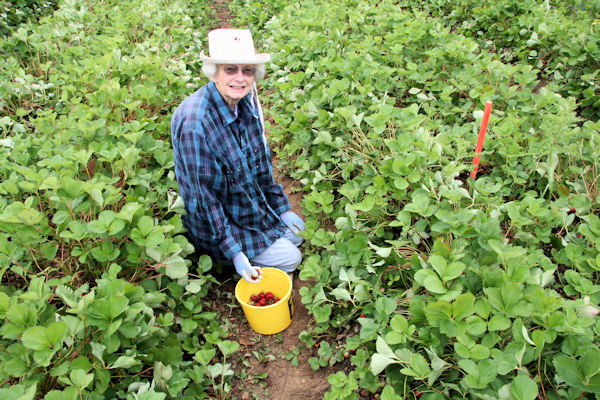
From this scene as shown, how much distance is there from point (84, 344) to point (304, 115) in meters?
2.16

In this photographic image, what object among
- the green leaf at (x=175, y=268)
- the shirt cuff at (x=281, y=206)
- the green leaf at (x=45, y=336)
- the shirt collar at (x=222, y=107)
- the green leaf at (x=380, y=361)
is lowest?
the shirt cuff at (x=281, y=206)

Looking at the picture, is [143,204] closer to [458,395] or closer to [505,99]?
[458,395]

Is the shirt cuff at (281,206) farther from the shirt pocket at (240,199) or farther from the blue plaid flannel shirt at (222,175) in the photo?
the shirt pocket at (240,199)

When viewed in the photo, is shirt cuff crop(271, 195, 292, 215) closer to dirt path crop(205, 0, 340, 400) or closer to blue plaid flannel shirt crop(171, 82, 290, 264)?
blue plaid flannel shirt crop(171, 82, 290, 264)

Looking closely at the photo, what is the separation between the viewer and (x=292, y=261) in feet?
9.12

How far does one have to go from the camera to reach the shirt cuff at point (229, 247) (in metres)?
2.42

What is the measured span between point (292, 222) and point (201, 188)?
0.88m

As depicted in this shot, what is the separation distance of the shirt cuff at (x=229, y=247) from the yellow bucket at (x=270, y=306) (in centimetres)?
19

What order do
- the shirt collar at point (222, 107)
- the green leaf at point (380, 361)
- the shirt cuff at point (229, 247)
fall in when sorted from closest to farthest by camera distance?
the green leaf at point (380, 361) → the shirt collar at point (222, 107) → the shirt cuff at point (229, 247)

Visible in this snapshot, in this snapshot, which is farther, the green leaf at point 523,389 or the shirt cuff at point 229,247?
the shirt cuff at point 229,247

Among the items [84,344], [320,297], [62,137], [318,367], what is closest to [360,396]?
[318,367]

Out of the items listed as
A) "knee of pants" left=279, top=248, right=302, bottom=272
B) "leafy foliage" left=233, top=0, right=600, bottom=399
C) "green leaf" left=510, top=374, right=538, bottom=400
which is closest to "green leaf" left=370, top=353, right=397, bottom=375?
"leafy foliage" left=233, top=0, right=600, bottom=399

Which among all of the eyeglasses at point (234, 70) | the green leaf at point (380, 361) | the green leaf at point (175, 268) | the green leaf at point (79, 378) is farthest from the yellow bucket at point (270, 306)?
the eyeglasses at point (234, 70)

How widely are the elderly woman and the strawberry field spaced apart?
0.18m
